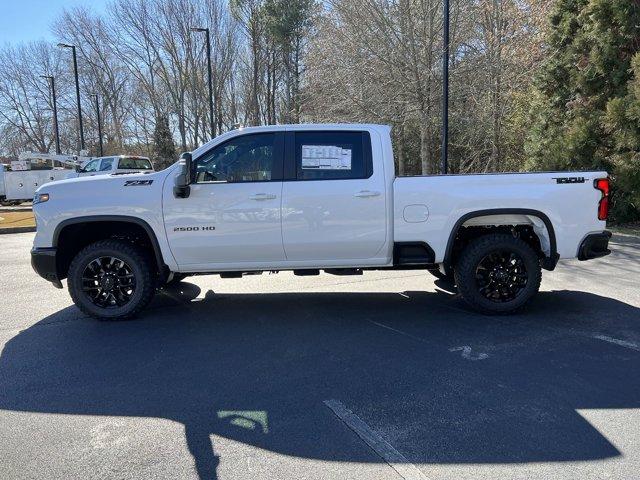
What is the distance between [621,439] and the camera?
3088 mm

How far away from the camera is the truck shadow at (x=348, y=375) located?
3150 millimetres

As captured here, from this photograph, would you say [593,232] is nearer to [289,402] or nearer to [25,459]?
[289,402]

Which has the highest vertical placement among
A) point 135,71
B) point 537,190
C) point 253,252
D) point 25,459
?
point 135,71

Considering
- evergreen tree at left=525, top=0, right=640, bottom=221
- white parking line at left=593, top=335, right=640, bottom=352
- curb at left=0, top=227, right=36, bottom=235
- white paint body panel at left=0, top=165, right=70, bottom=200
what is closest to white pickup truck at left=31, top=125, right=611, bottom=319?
white parking line at left=593, top=335, right=640, bottom=352

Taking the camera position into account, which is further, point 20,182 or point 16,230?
point 20,182

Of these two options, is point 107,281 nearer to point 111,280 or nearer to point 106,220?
point 111,280

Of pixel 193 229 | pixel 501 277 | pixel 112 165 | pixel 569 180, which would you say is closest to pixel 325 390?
pixel 193 229

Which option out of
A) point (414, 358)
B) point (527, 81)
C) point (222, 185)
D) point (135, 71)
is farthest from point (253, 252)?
point (135, 71)

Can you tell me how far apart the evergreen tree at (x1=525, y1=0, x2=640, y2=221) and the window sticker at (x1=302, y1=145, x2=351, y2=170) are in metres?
8.43

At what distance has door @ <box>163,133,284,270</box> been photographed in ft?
17.6

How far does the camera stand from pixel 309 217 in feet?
17.6

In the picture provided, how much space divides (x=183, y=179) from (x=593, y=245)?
4402mm

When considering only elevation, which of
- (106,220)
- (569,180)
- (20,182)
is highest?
(20,182)

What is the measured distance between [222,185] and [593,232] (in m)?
4.00
